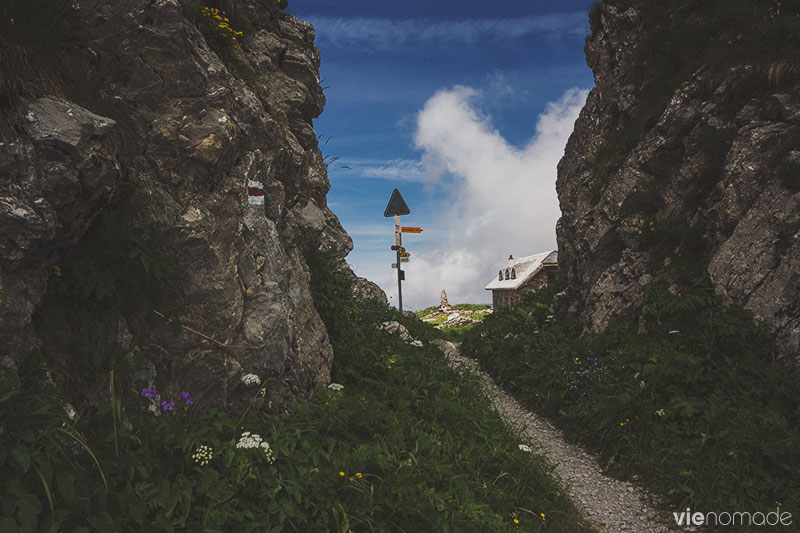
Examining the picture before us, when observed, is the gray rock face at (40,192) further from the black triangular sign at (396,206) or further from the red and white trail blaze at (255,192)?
the black triangular sign at (396,206)

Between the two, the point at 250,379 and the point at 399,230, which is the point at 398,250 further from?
the point at 250,379

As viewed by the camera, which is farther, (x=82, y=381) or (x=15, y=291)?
(x=82, y=381)

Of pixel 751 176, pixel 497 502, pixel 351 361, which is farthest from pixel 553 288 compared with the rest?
pixel 497 502

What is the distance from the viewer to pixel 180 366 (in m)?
5.47

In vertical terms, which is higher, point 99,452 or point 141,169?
Answer: point 141,169

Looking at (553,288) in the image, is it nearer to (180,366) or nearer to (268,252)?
(268,252)

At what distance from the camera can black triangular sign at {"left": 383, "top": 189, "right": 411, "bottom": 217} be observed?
20.1 metres

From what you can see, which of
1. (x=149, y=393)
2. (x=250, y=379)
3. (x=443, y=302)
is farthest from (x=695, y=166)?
(x=443, y=302)

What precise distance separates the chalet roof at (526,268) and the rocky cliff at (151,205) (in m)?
23.5

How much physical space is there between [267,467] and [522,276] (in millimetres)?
27600

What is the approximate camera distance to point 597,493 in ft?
23.2

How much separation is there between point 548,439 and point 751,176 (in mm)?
7436

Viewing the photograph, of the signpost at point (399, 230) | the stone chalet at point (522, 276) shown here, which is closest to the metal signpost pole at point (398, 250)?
the signpost at point (399, 230)

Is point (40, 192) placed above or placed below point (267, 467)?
above
